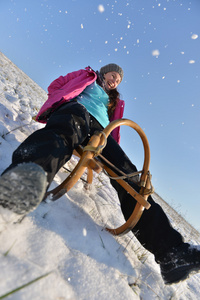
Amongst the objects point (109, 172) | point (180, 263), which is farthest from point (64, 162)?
point (180, 263)

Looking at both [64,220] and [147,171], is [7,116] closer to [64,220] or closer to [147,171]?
[64,220]

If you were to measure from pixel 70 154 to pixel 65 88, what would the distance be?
954 millimetres

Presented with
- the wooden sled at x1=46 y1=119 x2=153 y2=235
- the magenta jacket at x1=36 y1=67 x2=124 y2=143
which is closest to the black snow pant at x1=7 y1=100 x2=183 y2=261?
the wooden sled at x1=46 y1=119 x2=153 y2=235

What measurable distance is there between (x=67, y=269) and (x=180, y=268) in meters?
0.79

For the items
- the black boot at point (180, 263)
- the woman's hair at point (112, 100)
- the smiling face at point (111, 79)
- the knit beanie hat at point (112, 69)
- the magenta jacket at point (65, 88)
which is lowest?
the black boot at point (180, 263)

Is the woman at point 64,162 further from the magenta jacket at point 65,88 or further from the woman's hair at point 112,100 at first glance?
the woman's hair at point 112,100

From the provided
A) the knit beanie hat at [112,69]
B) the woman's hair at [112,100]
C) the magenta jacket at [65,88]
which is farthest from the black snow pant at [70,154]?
the knit beanie hat at [112,69]

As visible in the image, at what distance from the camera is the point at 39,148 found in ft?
3.01

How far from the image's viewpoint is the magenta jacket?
61.8 inches

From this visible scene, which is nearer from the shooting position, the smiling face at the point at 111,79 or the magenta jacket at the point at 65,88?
the magenta jacket at the point at 65,88

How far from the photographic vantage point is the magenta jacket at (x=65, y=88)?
1.57 meters

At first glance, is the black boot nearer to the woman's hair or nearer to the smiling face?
the woman's hair

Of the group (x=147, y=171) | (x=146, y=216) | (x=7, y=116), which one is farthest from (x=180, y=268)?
(x=7, y=116)

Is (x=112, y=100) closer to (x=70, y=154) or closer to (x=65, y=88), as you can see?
(x=65, y=88)
